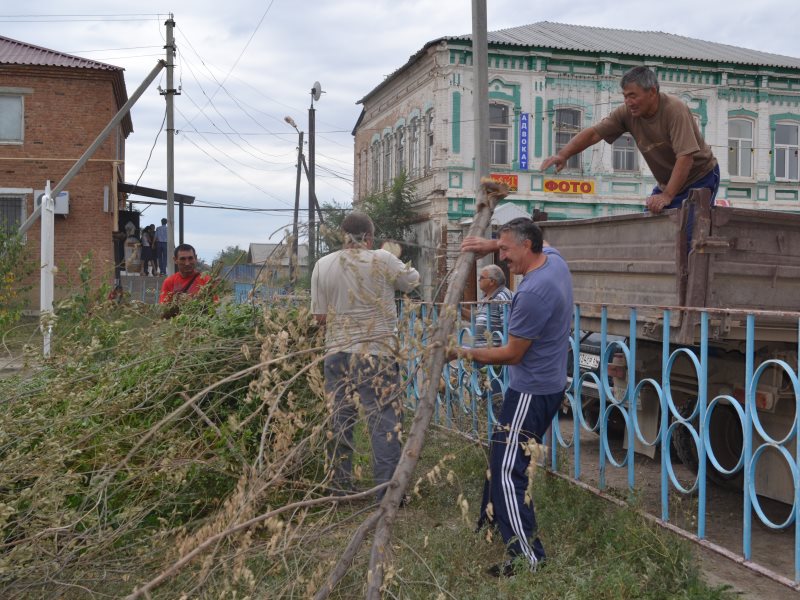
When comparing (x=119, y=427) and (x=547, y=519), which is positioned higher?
(x=119, y=427)

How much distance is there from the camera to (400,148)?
3003 centimetres

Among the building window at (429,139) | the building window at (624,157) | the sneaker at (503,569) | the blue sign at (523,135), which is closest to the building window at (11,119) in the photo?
the building window at (429,139)

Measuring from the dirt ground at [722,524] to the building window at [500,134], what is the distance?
20.0 metres

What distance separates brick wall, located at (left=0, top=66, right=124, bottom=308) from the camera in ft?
78.5

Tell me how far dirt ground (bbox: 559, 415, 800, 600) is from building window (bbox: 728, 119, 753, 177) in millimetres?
23720

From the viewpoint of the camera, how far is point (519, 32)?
28.0 m

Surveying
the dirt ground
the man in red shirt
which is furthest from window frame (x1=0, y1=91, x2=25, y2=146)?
the dirt ground

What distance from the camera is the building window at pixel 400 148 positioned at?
2952cm

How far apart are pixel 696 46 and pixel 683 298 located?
28.7 metres

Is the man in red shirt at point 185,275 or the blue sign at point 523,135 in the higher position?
the blue sign at point 523,135

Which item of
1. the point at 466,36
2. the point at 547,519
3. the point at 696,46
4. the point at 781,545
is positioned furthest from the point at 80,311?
the point at 696,46

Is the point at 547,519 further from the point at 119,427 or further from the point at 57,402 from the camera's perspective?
the point at 57,402

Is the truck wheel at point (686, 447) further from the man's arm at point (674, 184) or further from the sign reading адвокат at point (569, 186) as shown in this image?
the sign reading адвокат at point (569, 186)

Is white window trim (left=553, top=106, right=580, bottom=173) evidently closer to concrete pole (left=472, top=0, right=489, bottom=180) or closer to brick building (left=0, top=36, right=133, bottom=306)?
brick building (left=0, top=36, right=133, bottom=306)
